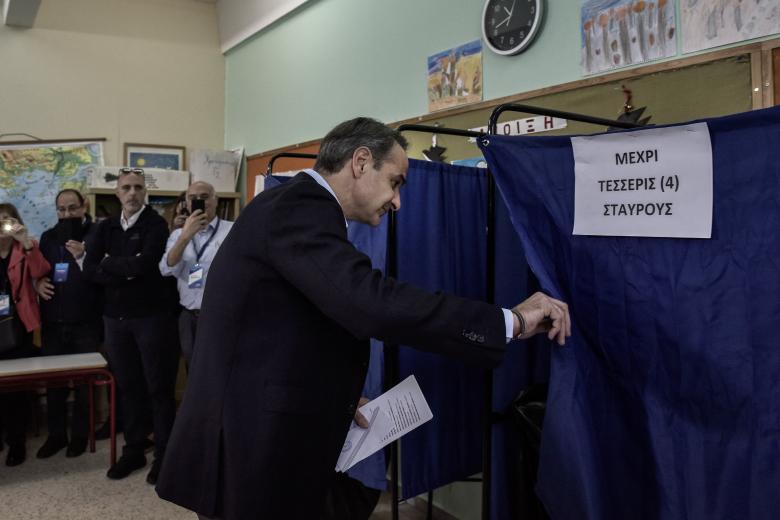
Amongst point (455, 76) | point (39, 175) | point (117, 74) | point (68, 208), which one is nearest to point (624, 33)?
point (455, 76)

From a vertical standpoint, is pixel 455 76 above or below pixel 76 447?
above

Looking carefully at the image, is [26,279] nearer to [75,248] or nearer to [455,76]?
[75,248]

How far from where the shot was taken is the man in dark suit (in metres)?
1.08

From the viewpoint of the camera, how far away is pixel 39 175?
15.1 ft

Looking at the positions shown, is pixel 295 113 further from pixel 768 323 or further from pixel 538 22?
pixel 768 323

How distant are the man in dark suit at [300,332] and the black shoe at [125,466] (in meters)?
2.29

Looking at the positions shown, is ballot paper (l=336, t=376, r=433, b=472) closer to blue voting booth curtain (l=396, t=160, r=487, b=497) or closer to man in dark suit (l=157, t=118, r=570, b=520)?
man in dark suit (l=157, t=118, r=570, b=520)

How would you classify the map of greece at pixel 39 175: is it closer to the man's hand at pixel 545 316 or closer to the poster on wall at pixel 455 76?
the poster on wall at pixel 455 76

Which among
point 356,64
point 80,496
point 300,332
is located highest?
point 356,64

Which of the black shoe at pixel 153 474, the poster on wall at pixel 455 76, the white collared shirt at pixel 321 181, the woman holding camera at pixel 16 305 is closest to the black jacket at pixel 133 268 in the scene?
the woman holding camera at pixel 16 305

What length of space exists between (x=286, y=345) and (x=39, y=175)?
431cm

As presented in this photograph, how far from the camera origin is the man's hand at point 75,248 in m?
3.57

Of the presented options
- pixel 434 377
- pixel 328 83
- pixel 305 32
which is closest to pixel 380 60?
pixel 328 83

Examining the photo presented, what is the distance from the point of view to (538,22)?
232cm
